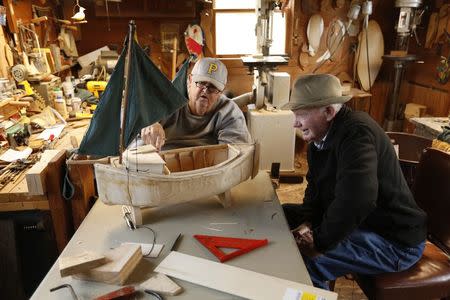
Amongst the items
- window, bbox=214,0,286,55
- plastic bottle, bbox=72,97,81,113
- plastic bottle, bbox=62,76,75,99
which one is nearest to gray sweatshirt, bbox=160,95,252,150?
plastic bottle, bbox=72,97,81,113

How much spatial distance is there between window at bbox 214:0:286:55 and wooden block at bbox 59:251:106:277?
341 cm

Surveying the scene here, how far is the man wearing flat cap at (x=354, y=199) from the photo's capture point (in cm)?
146

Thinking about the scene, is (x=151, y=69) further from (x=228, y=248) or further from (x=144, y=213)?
(x=228, y=248)

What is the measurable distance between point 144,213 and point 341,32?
372 centimetres

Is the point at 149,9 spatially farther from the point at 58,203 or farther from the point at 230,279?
the point at 230,279

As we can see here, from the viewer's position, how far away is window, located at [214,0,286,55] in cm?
403

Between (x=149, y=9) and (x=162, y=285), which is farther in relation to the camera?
(x=149, y=9)

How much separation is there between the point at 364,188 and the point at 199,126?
1.21 meters

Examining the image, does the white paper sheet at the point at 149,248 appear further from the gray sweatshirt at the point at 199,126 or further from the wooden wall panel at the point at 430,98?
the wooden wall panel at the point at 430,98

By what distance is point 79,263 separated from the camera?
3.62 feet

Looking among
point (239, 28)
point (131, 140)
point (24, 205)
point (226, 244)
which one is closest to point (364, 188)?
point (226, 244)

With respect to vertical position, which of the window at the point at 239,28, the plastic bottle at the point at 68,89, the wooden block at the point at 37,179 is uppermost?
the window at the point at 239,28

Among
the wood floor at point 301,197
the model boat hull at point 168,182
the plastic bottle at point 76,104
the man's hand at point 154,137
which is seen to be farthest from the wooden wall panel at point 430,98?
the plastic bottle at point 76,104

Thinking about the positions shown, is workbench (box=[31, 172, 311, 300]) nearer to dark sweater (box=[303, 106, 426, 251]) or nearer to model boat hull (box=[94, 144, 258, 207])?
model boat hull (box=[94, 144, 258, 207])
